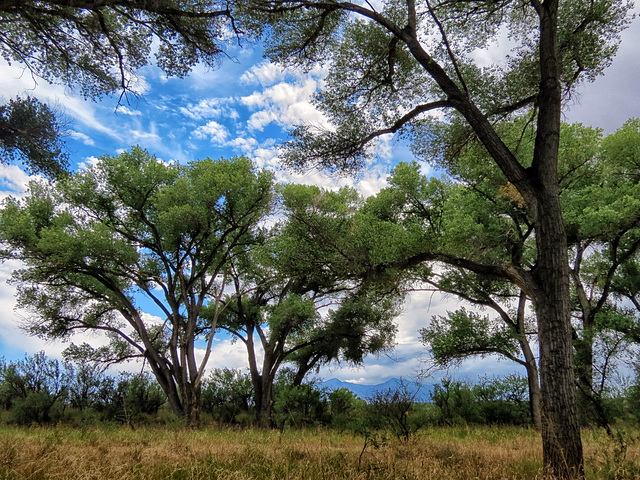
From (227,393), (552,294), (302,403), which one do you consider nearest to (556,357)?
(552,294)

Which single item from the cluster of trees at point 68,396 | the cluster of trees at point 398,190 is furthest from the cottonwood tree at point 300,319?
the cluster of trees at point 68,396

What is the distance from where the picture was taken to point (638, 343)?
549 inches

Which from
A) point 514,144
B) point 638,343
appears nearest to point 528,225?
point 638,343

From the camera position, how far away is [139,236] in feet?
61.2

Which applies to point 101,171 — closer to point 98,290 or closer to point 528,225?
point 98,290

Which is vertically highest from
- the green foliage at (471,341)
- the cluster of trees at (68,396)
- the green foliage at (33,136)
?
the green foliage at (33,136)

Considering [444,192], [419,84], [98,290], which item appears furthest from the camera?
[98,290]

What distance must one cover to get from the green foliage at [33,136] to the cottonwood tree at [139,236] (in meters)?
6.89

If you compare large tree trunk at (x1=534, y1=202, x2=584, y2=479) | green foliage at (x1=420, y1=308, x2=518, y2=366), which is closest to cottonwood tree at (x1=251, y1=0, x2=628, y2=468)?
large tree trunk at (x1=534, y1=202, x2=584, y2=479)

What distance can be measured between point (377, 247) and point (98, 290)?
16880mm

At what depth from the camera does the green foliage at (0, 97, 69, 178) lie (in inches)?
319

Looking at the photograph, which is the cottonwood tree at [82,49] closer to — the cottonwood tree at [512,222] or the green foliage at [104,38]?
the green foliage at [104,38]

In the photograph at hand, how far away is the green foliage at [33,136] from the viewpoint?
8094mm

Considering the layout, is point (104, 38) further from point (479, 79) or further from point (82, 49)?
point (479, 79)
